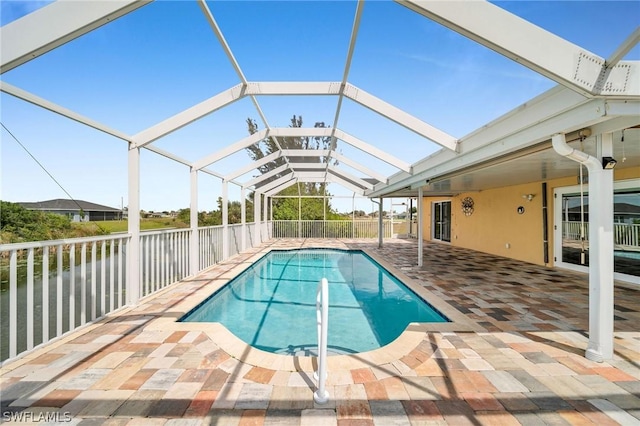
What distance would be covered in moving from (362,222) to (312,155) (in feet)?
23.0

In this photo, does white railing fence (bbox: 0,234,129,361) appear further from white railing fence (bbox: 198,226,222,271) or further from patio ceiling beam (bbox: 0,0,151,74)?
white railing fence (bbox: 198,226,222,271)

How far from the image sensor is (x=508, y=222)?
890cm

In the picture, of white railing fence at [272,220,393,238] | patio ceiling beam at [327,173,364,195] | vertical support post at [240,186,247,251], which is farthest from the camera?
white railing fence at [272,220,393,238]

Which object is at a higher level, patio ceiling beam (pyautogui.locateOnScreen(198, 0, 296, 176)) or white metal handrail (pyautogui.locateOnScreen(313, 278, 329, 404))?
patio ceiling beam (pyautogui.locateOnScreen(198, 0, 296, 176))

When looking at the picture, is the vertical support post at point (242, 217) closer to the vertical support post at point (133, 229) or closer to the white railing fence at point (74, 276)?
the white railing fence at point (74, 276)

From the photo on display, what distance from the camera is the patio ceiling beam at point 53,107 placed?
249cm

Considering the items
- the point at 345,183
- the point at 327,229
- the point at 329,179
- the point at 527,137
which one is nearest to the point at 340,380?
the point at 527,137

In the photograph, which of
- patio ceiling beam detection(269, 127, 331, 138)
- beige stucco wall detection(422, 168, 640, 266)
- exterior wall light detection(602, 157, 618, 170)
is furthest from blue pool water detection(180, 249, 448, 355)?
beige stucco wall detection(422, 168, 640, 266)

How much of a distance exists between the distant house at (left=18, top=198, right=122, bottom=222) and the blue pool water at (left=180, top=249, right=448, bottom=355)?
189 cm

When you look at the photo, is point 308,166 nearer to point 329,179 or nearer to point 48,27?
point 329,179

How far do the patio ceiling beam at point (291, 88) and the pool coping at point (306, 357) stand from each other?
3552mm

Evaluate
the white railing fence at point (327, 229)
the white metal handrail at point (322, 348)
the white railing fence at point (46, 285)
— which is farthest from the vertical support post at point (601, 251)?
the white railing fence at point (327, 229)

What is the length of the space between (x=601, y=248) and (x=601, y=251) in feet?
0.09

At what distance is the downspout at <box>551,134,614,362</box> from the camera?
255 cm
